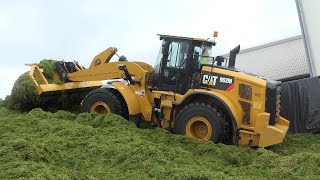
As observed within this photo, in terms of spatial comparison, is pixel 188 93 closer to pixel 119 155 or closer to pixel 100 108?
pixel 100 108

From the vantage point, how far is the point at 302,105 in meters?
11.9

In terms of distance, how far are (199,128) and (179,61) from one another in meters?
1.53

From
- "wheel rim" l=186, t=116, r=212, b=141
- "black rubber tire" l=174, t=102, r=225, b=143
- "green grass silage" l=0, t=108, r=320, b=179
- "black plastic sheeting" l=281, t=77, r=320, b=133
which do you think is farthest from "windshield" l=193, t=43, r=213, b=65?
"black plastic sheeting" l=281, t=77, r=320, b=133

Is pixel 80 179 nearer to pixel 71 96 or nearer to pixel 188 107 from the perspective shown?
pixel 188 107

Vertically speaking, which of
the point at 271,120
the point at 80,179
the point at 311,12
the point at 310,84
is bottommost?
the point at 80,179

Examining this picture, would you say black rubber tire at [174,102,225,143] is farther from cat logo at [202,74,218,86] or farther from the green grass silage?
cat logo at [202,74,218,86]

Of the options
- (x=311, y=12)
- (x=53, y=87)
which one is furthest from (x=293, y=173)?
(x=311, y=12)

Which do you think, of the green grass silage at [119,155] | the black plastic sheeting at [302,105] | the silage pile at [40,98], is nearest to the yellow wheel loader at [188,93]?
the silage pile at [40,98]

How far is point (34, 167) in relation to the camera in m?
5.70

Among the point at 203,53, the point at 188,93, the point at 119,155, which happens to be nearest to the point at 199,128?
the point at 188,93

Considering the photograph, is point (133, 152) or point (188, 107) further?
point (188, 107)

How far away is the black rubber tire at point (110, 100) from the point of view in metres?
10.0

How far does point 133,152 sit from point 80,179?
1.51 m

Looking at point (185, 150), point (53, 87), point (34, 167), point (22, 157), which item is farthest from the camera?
point (53, 87)
